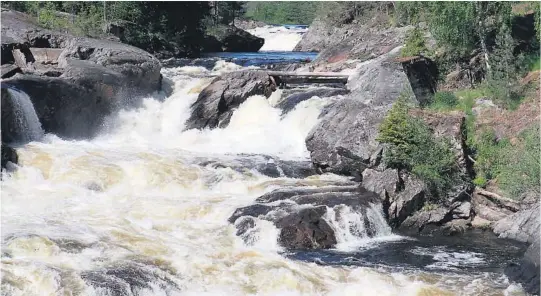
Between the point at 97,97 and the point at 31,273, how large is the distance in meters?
13.7

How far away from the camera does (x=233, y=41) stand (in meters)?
55.1

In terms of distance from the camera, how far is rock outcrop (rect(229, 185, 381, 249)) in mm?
13922

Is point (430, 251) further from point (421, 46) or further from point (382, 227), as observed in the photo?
point (421, 46)

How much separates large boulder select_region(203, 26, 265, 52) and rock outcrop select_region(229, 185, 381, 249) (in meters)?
36.6

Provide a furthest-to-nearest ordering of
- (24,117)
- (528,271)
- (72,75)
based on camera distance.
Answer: (72,75) → (24,117) → (528,271)

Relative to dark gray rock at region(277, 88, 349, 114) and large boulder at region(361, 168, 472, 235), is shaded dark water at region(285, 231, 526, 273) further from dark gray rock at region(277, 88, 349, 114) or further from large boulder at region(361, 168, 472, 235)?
dark gray rock at region(277, 88, 349, 114)

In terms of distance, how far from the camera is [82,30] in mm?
31859

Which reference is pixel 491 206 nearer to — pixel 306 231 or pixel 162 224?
pixel 306 231

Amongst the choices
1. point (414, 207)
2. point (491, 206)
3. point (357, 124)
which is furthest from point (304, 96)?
point (491, 206)

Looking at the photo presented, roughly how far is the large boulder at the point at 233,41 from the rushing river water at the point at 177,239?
32015mm

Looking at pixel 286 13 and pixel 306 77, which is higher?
pixel 306 77

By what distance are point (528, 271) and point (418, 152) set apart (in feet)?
17.5

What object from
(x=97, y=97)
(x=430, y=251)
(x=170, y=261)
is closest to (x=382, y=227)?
(x=430, y=251)

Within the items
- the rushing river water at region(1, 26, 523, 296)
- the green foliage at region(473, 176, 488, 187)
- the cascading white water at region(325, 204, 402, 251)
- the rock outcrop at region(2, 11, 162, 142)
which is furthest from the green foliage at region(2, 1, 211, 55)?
the green foliage at region(473, 176, 488, 187)
